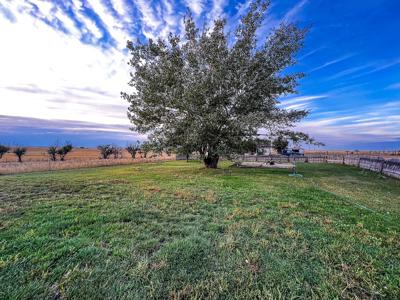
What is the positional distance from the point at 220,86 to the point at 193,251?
41.1 feet

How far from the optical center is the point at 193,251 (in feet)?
10.7

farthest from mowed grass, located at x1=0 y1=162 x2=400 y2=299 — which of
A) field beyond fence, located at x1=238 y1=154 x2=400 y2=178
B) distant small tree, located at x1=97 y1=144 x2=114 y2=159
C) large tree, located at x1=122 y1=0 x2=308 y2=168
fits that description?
distant small tree, located at x1=97 y1=144 x2=114 y2=159

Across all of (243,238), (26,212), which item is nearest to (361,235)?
(243,238)

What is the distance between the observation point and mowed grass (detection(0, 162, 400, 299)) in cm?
244

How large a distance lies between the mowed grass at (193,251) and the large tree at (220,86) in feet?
26.6

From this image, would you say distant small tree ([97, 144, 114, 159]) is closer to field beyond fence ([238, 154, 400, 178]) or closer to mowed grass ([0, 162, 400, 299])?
field beyond fence ([238, 154, 400, 178])

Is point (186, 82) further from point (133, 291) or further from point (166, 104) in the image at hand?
point (133, 291)

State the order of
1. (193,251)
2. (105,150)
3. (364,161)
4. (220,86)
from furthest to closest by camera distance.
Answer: (105,150), (364,161), (220,86), (193,251)

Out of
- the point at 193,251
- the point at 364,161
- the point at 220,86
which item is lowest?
the point at 193,251

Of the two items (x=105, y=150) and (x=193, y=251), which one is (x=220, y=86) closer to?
(x=193, y=251)

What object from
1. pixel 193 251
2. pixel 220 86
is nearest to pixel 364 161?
pixel 220 86

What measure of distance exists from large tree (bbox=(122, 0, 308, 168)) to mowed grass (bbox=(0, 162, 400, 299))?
812 cm

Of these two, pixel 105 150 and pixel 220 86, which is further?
pixel 105 150

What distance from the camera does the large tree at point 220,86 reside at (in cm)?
1352
